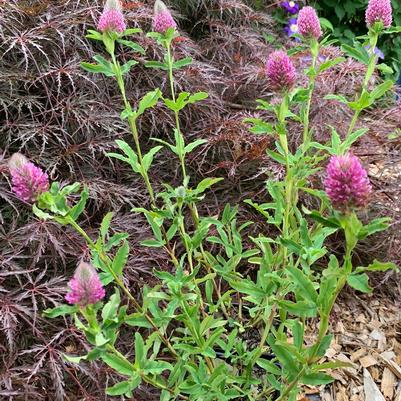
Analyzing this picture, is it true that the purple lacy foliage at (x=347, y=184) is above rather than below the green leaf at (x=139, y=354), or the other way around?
above

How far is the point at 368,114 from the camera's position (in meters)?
2.36

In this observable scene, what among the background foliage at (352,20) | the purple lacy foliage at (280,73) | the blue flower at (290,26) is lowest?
the background foliage at (352,20)

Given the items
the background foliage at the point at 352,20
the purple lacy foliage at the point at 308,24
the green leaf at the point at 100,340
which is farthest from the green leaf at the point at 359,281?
the background foliage at the point at 352,20

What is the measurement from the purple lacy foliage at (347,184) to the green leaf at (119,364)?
0.45 m

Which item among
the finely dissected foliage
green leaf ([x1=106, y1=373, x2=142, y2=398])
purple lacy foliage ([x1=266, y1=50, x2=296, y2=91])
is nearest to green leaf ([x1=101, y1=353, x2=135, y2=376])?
green leaf ([x1=106, y1=373, x2=142, y2=398])

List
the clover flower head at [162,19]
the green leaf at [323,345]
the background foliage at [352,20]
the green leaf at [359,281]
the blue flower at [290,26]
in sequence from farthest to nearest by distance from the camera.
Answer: the background foliage at [352,20] < the blue flower at [290,26] < the clover flower head at [162,19] < the green leaf at [323,345] < the green leaf at [359,281]

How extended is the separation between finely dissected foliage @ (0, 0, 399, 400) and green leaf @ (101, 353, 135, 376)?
1.17ft

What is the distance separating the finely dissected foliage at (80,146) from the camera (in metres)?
1.31

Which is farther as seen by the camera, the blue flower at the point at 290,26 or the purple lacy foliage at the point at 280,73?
the blue flower at the point at 290,26

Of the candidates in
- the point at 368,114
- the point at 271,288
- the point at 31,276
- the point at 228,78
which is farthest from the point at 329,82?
the point at 31,276

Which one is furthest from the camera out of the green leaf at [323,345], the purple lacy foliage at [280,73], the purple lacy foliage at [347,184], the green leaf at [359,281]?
the purple lacy foliage at [280,73]

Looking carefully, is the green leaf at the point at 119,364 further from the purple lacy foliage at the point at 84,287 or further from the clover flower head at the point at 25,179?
the clover flower head at the point at 25,179

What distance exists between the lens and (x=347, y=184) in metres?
0.70

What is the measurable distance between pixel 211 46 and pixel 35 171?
1.33 meters
